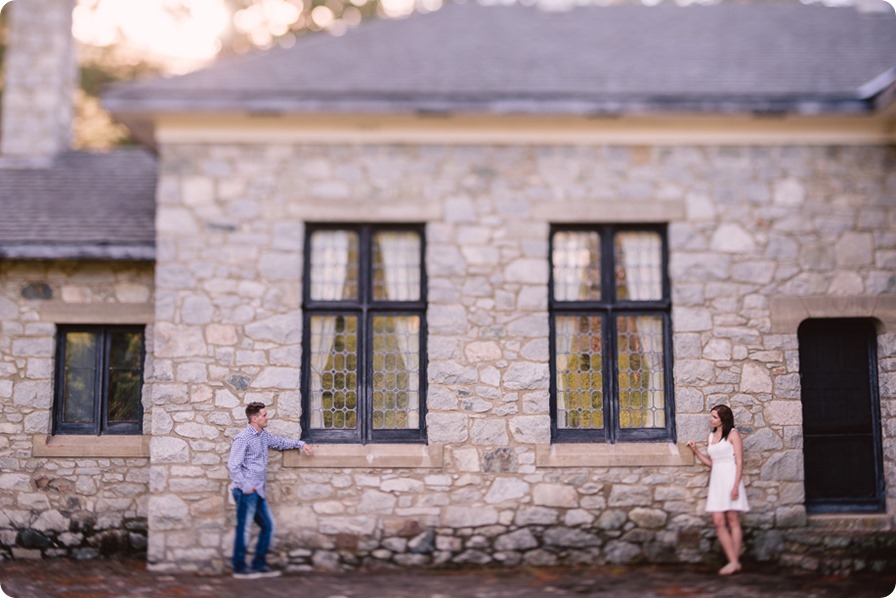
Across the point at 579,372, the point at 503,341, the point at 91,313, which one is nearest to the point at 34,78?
the point at 91,313

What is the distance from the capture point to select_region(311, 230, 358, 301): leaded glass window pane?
7.64 meters

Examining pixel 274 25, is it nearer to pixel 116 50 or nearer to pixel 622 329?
pixel 116 50

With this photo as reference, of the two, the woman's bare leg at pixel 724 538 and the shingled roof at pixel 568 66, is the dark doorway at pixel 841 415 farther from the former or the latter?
the shingled roof at pixel 568 66

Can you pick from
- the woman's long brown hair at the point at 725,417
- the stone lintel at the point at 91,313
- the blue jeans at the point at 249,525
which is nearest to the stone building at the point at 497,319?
the blue jeans at the point at 249,525

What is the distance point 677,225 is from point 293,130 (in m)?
3.80

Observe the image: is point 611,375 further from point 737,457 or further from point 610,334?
point 737,457

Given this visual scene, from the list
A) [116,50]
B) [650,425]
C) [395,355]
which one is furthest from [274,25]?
[650,425]

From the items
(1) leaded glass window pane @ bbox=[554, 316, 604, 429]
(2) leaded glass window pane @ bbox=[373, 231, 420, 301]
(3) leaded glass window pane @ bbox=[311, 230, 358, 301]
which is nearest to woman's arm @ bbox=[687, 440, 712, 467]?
(1) leaded glass window pane @ bbox=[554, 316, 604, 429]

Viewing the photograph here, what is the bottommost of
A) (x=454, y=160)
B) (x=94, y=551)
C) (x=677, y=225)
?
(x=94, y=551)

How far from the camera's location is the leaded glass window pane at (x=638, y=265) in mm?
7699

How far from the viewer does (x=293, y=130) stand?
299 inches

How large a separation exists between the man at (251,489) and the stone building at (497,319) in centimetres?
25

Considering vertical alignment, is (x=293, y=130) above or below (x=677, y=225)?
above

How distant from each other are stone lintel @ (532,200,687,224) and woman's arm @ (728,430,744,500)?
6.82ft
